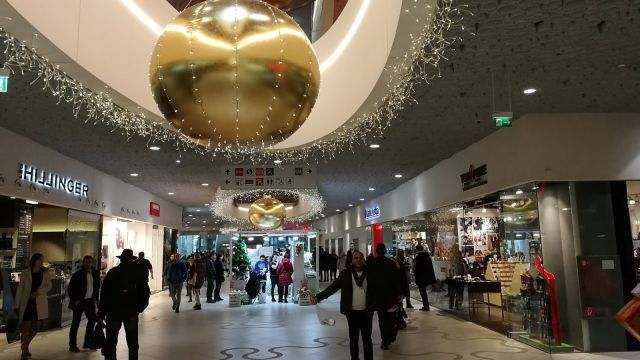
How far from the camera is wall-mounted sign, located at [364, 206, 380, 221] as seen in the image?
20.6m

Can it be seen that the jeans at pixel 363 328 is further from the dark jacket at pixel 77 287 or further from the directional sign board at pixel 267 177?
the directional sign board at pixel 267 177

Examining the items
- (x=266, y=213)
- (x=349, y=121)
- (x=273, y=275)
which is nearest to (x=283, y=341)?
(x=349, y=121)

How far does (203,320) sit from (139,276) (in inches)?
234

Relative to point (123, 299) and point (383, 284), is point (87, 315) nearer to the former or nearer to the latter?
point (123, 299)

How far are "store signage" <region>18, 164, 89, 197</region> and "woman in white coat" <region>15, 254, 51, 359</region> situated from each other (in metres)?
2.24

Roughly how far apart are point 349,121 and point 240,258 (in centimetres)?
1003

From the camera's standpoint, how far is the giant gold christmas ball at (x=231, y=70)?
188 cm

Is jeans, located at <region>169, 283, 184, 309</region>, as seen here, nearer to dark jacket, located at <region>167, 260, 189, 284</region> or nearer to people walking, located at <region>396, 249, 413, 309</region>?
dark jacket, located at <region>167, 260, 189, 284</region>

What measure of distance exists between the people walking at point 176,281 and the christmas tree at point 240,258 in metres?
2.08

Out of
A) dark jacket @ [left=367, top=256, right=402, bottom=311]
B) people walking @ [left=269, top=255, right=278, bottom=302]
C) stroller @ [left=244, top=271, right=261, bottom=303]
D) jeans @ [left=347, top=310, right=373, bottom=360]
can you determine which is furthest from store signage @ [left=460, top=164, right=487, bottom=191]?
people walking @ [left=269, top=255, right=278, bottom=302]

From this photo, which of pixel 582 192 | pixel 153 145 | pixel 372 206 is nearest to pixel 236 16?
pixel 582 192

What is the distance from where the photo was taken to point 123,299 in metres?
6.14

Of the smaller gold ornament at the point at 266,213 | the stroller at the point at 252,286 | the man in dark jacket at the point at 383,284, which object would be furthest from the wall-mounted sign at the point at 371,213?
the man in dark jacket at the point at 383,284

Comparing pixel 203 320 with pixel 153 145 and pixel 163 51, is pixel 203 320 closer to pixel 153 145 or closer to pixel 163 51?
pixel 153 145
